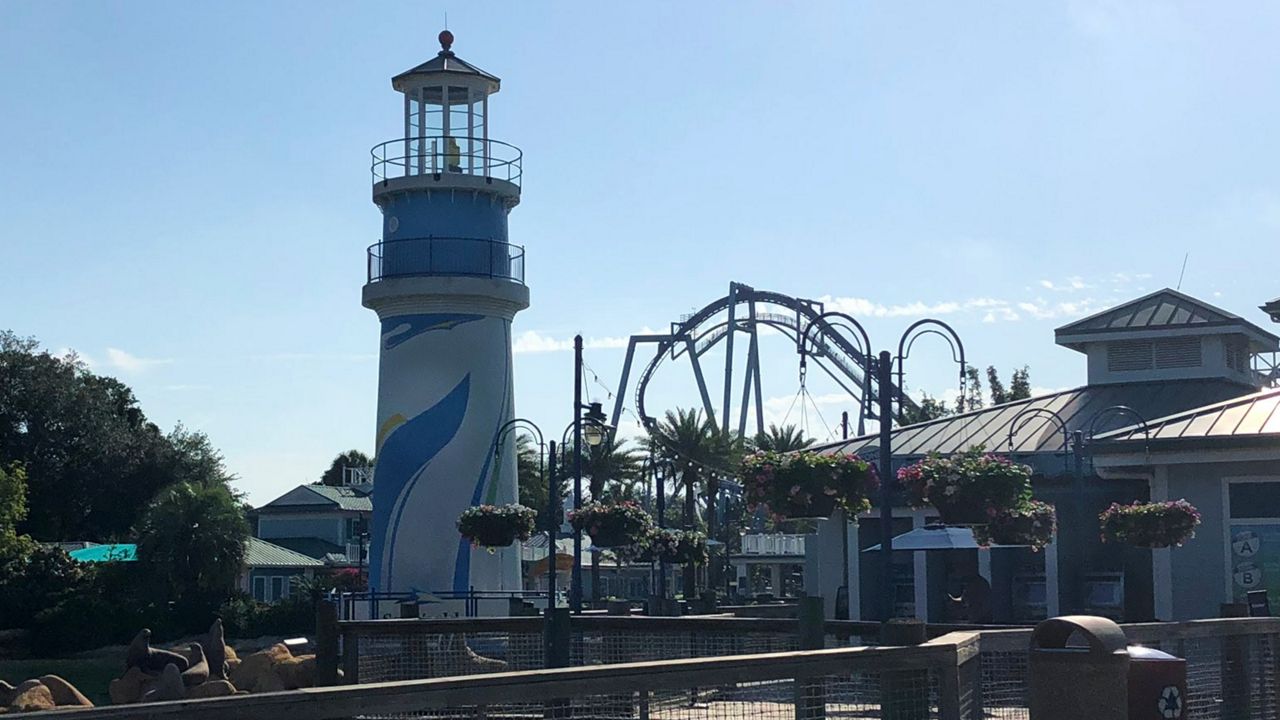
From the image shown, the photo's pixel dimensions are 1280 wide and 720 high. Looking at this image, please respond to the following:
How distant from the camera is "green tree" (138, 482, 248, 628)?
60094 millimetres

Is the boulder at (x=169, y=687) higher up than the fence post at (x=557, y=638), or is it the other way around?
the fence post at (x=557, y=638)

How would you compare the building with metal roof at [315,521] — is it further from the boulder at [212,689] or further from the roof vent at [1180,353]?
the boulder at [212,689]

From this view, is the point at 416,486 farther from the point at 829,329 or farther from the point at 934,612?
the point at 829,329

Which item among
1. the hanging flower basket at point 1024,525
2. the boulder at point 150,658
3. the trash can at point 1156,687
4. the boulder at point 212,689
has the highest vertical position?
the hanging flower basket at point 1024,525

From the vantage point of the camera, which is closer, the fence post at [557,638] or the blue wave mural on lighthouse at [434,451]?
the fence post at [557,638]

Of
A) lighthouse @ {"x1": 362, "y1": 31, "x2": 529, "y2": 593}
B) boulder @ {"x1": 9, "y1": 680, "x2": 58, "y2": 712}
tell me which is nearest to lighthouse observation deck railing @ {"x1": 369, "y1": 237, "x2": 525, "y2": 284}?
lighthouse @ {"x1": 362, "y1": 31, "x2": 529, "y2": 593}

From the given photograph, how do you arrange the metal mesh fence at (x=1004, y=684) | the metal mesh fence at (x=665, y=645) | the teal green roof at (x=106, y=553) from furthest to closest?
the teal green roof at (x=106, y=553) → the metal mesh fence at (x=665, y=645) → the metal mesh fence at (x=1004, y=684)

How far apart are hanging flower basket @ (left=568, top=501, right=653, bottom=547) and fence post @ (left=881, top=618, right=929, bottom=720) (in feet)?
79.1

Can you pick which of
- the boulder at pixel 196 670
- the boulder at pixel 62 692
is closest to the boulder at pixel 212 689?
the boulder at pixel 196 670

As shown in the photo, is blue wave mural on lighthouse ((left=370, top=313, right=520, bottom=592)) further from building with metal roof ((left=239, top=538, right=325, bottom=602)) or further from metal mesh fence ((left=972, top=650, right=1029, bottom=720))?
metal mesh fence ((left=972, top=650, right=1029, bottom=720))

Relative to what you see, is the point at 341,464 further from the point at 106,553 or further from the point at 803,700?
the point at 803,700

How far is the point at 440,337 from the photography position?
42.0m

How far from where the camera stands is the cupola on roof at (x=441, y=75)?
41531 mm

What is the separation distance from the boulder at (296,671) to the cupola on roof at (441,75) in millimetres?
19294
